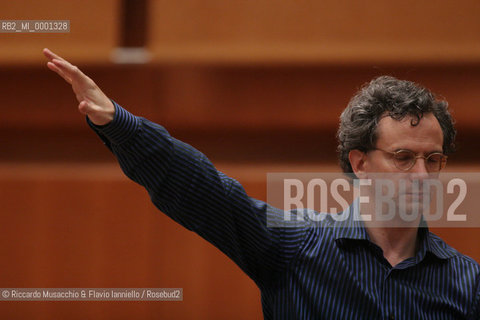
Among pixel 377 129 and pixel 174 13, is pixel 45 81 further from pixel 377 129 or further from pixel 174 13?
pixel 377 129

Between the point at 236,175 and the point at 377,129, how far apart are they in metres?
0.46

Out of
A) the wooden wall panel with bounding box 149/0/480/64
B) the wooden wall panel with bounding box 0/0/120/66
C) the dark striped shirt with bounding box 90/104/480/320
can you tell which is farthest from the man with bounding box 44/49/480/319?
the wooden wall panel with bounding box 0/0/120/66

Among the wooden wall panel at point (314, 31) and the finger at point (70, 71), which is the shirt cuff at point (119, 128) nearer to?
the finger at point (70, 71)

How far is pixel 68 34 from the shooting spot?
1.15 meters

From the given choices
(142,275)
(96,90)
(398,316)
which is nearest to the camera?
(96,90)

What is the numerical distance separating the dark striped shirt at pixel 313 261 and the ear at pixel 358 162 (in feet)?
0.25

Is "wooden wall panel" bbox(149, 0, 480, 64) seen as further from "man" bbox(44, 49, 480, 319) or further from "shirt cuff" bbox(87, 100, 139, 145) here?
"shirt cuff" bbox(87, 100, 139, 145)

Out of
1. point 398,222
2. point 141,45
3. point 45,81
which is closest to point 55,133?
point 45,81

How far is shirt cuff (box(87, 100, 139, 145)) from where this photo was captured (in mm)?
546

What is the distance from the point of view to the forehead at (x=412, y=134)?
71 cm

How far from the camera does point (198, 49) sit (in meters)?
1.15

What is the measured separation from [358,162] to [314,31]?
1.54 ft

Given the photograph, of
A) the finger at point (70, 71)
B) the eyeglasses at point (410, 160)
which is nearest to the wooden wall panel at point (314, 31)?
the eyeglasses at point (410, 160)

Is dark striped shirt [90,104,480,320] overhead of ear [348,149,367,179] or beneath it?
beneath
